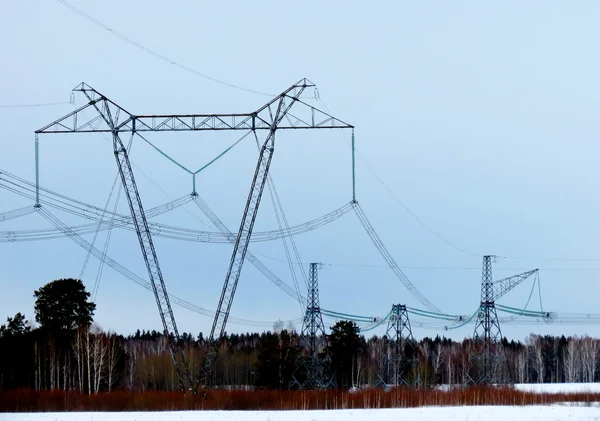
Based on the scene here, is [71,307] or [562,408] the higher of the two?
[71,307]

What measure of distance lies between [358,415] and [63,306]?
134 ft

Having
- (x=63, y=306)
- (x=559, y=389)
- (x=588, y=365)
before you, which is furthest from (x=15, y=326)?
(x=588, y=365)

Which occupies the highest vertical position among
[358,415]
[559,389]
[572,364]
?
[358,415]

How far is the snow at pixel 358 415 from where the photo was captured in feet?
196

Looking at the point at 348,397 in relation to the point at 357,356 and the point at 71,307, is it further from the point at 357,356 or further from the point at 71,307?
the point at 357,356

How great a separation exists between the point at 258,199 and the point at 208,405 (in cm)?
1499

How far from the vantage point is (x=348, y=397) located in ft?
258

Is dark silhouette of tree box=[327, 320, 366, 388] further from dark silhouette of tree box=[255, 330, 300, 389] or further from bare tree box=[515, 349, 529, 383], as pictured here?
bare tree box=[515, 349, 529, 383]

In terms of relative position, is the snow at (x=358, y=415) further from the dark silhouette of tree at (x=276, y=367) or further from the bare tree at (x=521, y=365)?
the bare tree at (x=521, y=365)

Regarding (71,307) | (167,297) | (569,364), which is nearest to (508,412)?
(167,297)

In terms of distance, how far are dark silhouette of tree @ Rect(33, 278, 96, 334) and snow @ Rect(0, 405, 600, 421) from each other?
27.3 metres

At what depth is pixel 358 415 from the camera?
63500mm

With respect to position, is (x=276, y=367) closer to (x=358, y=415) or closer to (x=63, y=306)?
(x=63, y=306)

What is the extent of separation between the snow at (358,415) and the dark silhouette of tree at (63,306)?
27.3m
